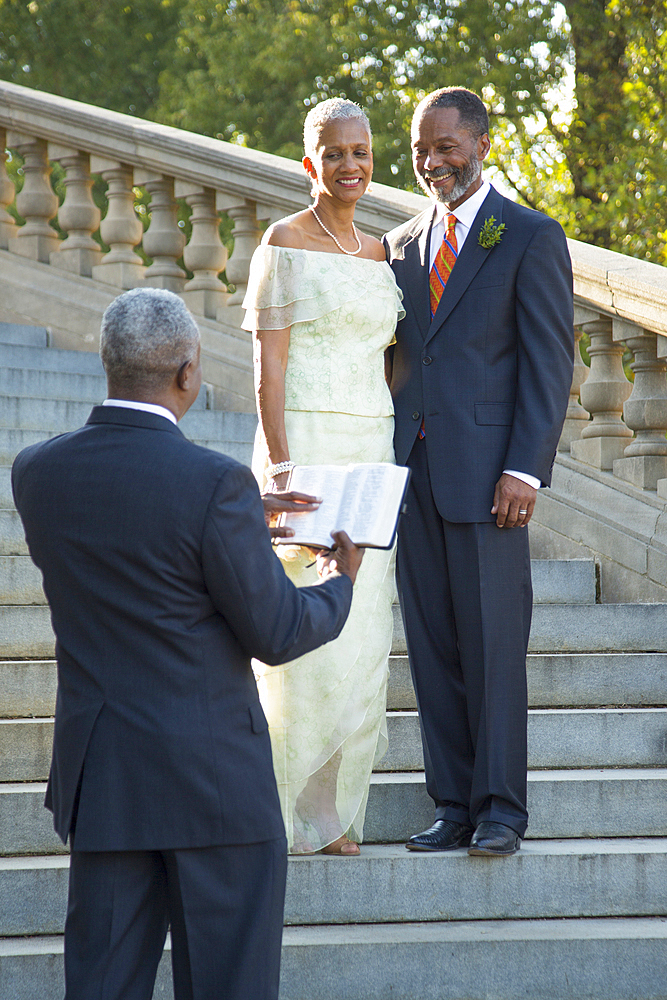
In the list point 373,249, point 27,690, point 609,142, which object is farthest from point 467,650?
point 609,142

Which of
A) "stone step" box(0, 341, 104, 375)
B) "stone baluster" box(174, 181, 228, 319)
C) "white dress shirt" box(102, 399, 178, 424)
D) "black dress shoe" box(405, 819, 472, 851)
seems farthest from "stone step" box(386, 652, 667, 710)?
"stone baluster" box(174, 181, 228, 319)

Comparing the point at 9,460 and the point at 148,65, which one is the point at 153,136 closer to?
the point at 9,460

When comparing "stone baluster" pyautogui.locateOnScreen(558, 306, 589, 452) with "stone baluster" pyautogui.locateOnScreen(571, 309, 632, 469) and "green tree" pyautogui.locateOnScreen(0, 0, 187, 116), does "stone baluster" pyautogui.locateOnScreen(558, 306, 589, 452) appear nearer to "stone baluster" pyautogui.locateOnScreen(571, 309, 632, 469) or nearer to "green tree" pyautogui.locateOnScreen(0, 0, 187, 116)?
"stone baluster" pyautogui.locateOnScreen(571, 309, 632, 469)

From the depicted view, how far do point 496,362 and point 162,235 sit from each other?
406 cm

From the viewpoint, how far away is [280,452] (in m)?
3.52

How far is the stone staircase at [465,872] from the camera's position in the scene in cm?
323

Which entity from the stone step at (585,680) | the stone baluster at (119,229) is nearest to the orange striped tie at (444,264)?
the stone step at (585,680)

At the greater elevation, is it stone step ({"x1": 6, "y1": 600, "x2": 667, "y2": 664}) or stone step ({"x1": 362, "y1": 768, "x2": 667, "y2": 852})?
stone step ({"x1": 6, "y1": 600, "x2": 667, "y2": 664})

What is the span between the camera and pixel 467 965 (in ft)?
10.6

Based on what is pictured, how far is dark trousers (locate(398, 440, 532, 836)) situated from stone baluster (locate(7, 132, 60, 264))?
4.69 meters

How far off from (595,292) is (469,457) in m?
2.06

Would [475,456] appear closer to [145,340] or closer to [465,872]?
[465,872]

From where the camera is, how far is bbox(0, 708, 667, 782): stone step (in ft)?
13.6

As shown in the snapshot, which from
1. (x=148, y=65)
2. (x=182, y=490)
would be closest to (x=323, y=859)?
(x=182, y=490)
